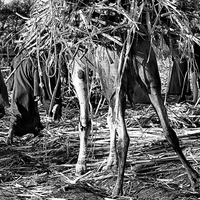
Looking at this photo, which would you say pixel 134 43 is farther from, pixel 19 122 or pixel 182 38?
pixel 19 122

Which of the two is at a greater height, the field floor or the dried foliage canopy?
the dried foliage canopy

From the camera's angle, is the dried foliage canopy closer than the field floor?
Yes

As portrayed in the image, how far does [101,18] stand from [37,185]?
2033 millimetres

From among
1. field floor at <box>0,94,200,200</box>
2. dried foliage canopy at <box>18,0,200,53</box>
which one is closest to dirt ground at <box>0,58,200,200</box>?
field floor at <box>0,94,200,200</box>

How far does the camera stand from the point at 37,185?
5621 millimetres

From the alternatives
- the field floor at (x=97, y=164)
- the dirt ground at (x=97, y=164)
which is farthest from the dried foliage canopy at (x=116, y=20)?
the field floor at (x=97, y=164)

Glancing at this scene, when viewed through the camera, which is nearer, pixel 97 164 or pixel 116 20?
pixel 116 20

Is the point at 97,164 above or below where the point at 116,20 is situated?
below

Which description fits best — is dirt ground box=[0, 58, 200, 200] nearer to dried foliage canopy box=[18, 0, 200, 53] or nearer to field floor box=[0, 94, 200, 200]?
field floor box=[0, 94, 200, 200]

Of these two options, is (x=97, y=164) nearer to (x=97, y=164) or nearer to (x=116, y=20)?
(x=97, y=164)

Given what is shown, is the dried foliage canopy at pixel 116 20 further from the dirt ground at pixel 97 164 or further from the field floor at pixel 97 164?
the field floor at pixel 97 164

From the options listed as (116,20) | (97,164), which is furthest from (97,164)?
(116,20)

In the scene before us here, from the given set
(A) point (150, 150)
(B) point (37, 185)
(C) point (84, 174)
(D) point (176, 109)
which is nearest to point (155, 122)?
(D) point (176, 109)

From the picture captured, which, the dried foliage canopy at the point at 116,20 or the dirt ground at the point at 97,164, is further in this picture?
the dirt ground at the point at 97,164
